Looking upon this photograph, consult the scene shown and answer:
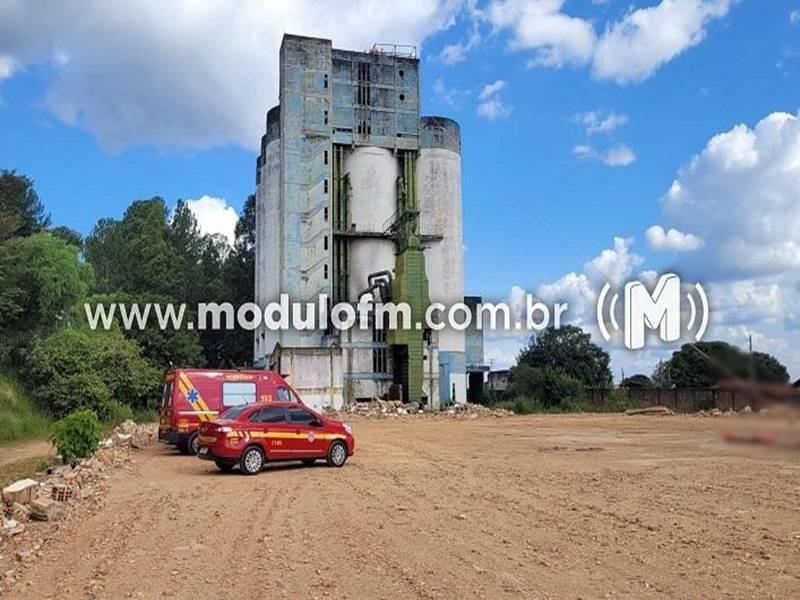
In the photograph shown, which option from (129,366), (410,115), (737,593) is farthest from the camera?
(410,115)

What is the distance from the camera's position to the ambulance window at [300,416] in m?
19.3

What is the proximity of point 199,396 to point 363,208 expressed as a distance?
4121 cm

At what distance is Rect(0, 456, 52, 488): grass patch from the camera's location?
21.5 m

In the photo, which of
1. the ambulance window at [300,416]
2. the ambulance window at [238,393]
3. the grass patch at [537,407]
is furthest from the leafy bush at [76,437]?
the grass patch at [537,407]

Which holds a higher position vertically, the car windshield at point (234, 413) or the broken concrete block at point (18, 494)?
the car windshield at point (234, 413)

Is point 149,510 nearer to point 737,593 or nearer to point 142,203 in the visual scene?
point 737,593

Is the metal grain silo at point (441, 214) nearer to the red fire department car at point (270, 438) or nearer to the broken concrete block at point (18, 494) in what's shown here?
the red fire department car at point (270, 438)

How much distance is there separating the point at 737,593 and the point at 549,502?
573 centimetres

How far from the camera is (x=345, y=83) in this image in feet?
205

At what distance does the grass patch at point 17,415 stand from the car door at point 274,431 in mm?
21269

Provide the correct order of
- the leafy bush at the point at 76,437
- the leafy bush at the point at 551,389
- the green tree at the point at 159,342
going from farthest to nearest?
the green tree at the point at 159,342, the leafy bush at the point at 551,389, the leafy bush at the point at 76,437

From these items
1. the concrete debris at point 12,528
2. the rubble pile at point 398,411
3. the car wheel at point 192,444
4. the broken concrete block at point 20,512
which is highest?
the rubble pile at point 398,411

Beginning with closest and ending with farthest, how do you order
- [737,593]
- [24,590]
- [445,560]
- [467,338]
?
[737,593] → [24,590] → [445,560] → [467,338]

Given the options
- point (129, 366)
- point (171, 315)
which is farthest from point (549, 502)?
point (171, 315)
